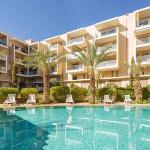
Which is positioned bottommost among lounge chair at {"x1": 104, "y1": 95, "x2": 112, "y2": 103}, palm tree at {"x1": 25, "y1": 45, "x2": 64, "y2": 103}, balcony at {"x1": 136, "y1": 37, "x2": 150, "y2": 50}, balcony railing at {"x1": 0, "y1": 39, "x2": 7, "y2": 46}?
lounge chair at {"x1": 104, "y1": 95, "x2": 112, "y2": 103}

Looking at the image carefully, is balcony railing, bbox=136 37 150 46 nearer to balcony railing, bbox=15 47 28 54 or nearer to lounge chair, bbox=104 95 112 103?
lounge chair, bbox=104 95 112 103

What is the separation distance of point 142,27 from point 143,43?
2.43m

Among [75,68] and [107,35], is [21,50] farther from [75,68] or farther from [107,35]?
[107,35]

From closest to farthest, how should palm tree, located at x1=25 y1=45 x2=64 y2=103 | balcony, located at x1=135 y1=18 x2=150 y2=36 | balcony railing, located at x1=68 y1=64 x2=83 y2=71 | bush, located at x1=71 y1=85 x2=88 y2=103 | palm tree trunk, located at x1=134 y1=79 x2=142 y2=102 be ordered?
1. palm tree trunk, located at x1=134 y1=79 x2=142 y2=102
2. palm tree, located at x1=25 y1=45 x2=64 y2=103
3. bush, located at x1=71 y1=85 x2=88 y2=103
4. balcony, located at x1=135 y1=18 x2=150 y2=36
5. balcony railing, located at x1=68 y1=64 x2=83 y2=71

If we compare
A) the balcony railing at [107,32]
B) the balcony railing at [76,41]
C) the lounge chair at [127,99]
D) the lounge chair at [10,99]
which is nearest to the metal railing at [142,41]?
the balcony railing at [107,32]

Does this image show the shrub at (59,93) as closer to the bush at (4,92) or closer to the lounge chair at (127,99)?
the bush at (4,92)

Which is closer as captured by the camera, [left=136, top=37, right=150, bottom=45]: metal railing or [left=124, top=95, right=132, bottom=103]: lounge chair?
[left=124, top=95, right=132, bottom=103]: lounge chair

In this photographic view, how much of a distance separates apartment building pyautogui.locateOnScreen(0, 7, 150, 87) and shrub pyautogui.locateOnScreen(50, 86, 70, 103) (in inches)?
247

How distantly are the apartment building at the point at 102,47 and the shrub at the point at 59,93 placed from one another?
6274 millimetres

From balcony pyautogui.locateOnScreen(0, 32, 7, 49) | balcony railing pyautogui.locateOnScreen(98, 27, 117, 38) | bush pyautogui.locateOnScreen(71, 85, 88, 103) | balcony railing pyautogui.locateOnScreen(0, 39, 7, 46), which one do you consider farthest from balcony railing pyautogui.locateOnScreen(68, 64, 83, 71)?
balcony railing pyautogui.locateOnScreen(0, 39, 7, 46)

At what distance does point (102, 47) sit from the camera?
128 ft

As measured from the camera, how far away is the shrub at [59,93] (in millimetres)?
29725

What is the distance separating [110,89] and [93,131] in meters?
18.4

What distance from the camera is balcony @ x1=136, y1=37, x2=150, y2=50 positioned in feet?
115
